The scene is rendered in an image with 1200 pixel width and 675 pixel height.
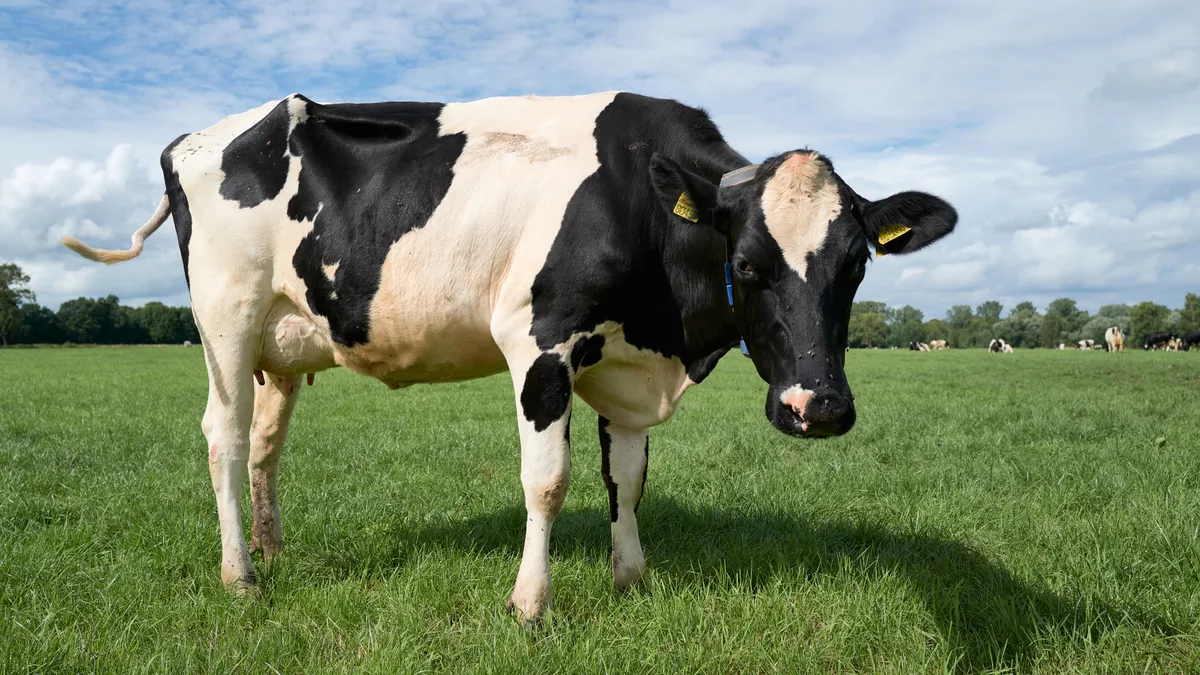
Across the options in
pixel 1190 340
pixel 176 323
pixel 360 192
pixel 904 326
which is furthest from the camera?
pixel 904 326

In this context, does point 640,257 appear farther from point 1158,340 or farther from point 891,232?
point 1158,340

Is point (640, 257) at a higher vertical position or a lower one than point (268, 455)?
higher

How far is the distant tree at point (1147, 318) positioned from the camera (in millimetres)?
104000

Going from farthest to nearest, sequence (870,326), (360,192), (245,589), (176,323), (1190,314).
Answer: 1. (870,326)
2. (176,323)
3. (1190,314)
4. (360,192)
5. (245,589)

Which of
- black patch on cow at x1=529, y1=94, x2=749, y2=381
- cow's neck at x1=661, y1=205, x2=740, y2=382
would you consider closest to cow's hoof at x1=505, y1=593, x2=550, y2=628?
black patch on cow at x1=529, y1=94, x2=749, y2=381

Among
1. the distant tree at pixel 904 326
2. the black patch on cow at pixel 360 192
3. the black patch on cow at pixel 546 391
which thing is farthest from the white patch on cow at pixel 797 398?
the distant tree at pixel 904 326

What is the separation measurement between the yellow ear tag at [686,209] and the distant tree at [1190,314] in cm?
11525

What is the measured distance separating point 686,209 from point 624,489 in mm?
1678

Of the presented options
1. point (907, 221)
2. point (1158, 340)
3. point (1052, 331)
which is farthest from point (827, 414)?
point (1052, 331)

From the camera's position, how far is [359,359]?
480cm

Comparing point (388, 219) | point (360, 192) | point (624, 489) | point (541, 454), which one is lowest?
point (624, 489)

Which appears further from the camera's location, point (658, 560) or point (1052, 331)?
point (1052, 331)

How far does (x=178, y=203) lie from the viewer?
5238mm

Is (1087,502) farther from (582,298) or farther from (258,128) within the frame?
(258,128)
